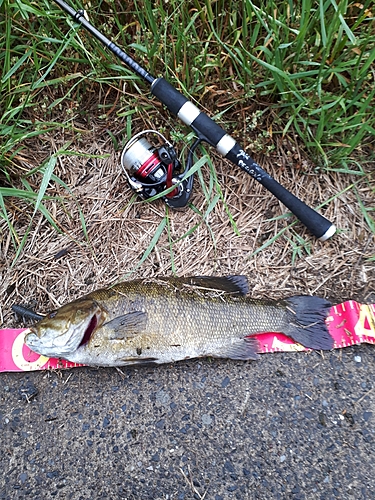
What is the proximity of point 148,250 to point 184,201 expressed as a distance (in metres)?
0.43

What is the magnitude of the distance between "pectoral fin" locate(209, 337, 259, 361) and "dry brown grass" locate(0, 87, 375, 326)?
37 centimetres

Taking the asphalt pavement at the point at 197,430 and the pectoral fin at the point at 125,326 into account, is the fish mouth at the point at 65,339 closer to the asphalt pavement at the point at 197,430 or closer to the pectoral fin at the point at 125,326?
the pectoral fin at the point at 125,326

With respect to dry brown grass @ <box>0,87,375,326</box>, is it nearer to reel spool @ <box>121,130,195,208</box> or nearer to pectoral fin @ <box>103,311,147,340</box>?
reel spool @ <box>121,130,195,208</box>

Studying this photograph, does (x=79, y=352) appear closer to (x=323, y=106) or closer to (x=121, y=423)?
(x=121, y=423)

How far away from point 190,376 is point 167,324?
41cm

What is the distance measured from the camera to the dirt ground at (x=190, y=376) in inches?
91.0

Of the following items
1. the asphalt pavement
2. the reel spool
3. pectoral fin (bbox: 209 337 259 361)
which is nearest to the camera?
the asphalt pavement

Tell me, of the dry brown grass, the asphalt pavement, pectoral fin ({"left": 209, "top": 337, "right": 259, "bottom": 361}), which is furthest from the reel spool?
the asphalt pavement

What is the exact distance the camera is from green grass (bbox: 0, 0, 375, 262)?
252cm

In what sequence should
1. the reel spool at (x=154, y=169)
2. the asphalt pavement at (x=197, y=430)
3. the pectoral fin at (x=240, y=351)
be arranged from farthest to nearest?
1. the reel spool at (x=154, y=169)
2. the pectoral fin at (x=240, y=351)
3. the asphalt pavement at (x=197, y=430)

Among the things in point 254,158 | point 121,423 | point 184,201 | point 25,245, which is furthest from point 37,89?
point 121,423

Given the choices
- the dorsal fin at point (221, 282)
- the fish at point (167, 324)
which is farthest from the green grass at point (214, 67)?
the fish at point (167, 324)

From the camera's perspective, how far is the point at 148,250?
2689mm

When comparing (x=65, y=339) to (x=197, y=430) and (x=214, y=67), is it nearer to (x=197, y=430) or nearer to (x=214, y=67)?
(x=197, y=430)
